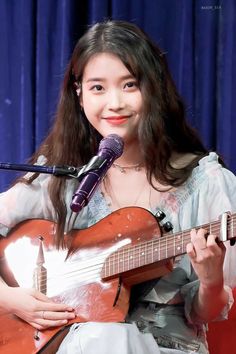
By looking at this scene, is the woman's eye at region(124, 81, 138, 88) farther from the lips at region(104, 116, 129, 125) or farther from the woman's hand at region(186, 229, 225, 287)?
the woman's hand at region(186, 229, 225, 287)

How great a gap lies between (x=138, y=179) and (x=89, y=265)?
0.27 m

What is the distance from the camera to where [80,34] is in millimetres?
2125

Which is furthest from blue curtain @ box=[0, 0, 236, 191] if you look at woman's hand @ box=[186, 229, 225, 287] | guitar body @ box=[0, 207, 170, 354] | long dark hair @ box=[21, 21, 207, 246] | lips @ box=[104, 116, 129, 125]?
woman's hand @ box=[186, 229, 225, 287]

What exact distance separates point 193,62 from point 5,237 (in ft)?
2.43

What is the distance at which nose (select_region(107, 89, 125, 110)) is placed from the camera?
1601 mm

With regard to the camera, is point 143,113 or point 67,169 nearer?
point 67,169

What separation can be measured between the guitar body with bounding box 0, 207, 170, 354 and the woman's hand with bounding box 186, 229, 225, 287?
0.11 m

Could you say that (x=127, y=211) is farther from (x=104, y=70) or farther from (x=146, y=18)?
(x=146, y=18)

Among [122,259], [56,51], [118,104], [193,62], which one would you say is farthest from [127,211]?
[56,51]

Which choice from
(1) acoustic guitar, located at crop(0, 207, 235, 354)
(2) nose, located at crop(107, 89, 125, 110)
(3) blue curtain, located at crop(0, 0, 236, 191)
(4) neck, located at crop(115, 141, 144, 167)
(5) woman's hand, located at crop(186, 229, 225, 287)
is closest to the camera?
(5) woman's hand, located at crop(186, 229, 225, 287)

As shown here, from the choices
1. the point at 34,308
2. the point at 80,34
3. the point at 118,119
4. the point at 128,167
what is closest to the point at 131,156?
the point at 128,167

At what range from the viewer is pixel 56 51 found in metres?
2.14

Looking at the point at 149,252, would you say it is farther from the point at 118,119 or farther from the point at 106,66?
the point at 106,66

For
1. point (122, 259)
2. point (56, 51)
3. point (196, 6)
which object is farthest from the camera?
point (56, 51)
